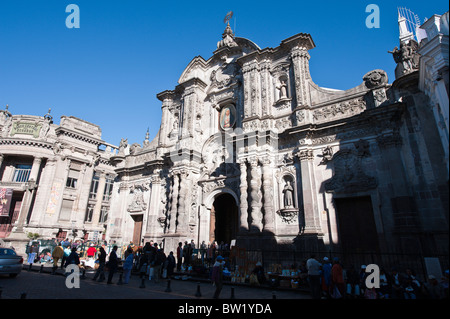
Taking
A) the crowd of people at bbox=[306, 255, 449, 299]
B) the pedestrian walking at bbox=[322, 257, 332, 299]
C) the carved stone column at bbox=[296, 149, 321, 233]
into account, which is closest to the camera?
the crowd of people at bbox=[306, 255, 449, 299]

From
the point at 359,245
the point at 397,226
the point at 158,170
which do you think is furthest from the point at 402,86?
the point at 158,170

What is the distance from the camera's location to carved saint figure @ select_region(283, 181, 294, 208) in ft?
44.8

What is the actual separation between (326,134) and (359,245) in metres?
5.66

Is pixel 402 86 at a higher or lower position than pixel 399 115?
higher

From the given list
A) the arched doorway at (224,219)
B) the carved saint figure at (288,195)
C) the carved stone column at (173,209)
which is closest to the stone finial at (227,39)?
the carved stone column at (173,209)

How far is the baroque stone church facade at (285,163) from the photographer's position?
1085 cm

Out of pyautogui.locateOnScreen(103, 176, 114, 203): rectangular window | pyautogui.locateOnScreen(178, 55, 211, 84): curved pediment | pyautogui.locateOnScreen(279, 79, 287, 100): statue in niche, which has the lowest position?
pyautogui.locateOnScreen(103, 176, 114, 203): rectangular window

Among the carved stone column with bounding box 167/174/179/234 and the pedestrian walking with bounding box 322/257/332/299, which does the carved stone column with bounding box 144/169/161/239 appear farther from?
the pedestrian walking with bounding box 322/257/332/299

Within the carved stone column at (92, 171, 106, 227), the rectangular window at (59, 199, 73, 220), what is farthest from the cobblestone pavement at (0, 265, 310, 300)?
the carved stone column at (92, 171, 106, 227)

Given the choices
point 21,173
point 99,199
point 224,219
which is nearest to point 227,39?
point 224,219

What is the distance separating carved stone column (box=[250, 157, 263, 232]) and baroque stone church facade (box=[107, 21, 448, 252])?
63 mm

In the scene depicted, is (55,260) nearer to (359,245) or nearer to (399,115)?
(359,245)

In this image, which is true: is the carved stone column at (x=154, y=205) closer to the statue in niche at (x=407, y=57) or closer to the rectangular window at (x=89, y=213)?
the statue in niche at (x=407, y=57)
